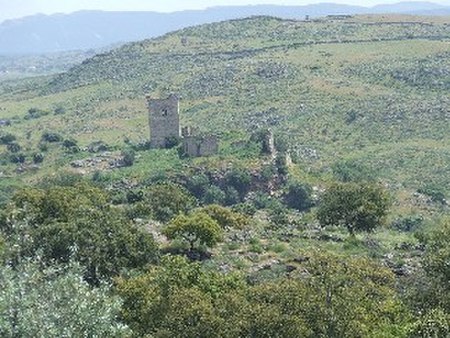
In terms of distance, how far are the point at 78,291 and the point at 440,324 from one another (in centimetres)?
1116

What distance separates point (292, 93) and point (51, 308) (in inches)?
4009

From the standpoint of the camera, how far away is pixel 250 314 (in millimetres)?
26094

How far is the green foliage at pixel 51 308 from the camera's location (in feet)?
65.0

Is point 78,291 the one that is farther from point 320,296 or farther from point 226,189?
point 226,189

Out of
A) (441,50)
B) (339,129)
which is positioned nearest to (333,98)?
(339,129)

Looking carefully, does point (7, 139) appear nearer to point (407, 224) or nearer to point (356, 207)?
point (407, 224)

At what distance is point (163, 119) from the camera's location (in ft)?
274

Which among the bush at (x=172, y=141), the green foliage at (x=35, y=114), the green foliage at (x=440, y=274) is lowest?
the green foliage at (x=35, y=114)

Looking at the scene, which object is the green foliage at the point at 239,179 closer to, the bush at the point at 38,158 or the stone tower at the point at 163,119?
the stone tower at the point at 163,119

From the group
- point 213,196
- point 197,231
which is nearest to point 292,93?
point 213,196

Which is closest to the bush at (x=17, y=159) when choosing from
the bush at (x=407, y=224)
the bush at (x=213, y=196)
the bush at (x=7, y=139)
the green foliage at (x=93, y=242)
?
the bush at (x=7, y=139)

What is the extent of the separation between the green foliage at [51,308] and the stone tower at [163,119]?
61022 millimetres

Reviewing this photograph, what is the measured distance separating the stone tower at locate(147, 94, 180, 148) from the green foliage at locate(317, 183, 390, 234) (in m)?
36.5

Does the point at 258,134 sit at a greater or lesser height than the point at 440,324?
lesser
